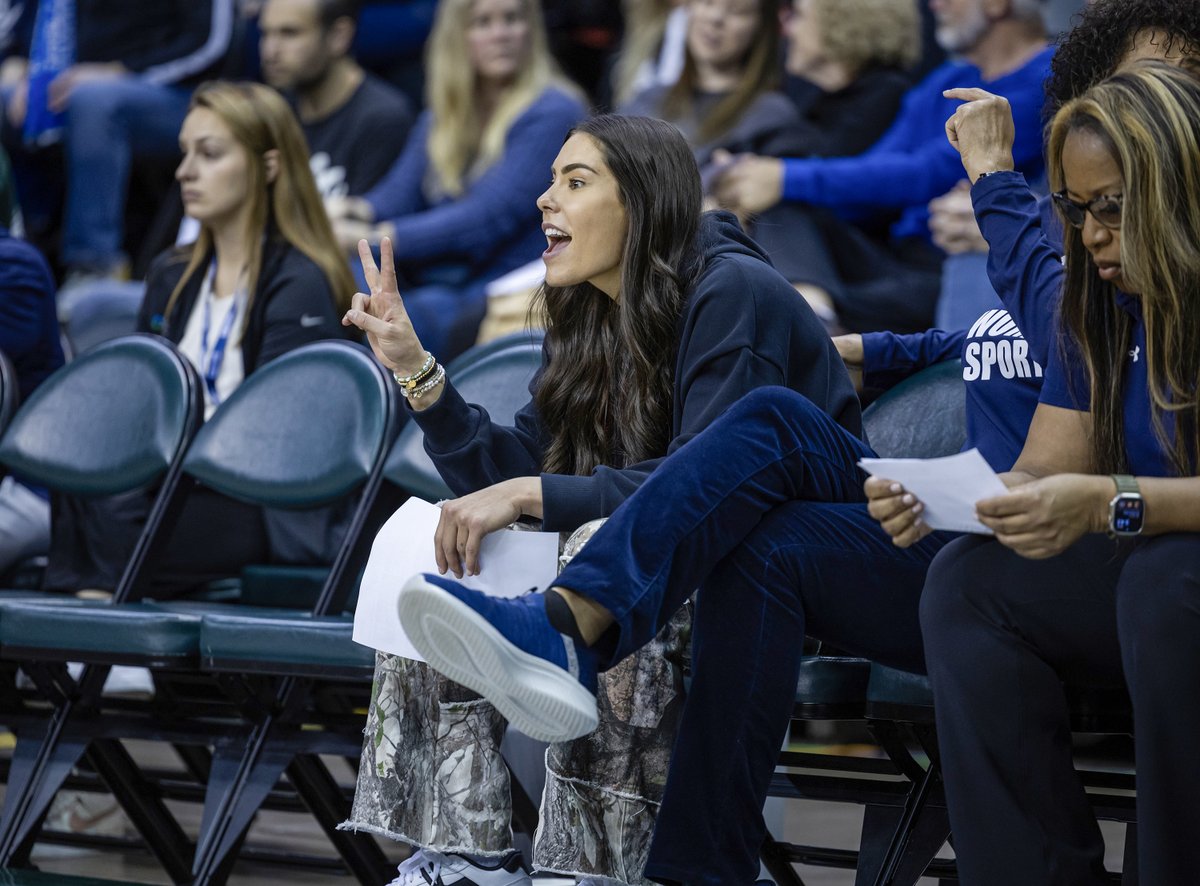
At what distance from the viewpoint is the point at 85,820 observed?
10.9 feet

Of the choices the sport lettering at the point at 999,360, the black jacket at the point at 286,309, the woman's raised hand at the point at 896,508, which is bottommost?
the woman's raised hand at the point at 896,508

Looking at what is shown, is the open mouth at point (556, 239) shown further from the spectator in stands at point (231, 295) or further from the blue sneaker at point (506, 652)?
the spectator in stands at point (231, 295)

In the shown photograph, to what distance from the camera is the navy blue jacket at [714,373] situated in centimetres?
220

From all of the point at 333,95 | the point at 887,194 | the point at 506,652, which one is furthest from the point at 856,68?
the point at 506,652

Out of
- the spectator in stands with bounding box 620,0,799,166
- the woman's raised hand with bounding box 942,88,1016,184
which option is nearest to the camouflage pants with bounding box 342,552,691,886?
the woman's raised hand with bounding box 942,88,1016,184

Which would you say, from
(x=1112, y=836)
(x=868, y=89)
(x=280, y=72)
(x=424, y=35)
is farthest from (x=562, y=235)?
(x=424, y=35)

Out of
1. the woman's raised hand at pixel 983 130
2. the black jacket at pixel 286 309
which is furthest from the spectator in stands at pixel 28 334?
the woman's raised hand at pixel 983 130

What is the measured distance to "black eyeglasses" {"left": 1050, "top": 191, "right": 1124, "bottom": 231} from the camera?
6.14 ft

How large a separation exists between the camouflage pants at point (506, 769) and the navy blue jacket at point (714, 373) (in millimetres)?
213

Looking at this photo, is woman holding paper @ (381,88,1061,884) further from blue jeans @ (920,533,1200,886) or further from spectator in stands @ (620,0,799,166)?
spectator in stands @ (620,0,799,166)

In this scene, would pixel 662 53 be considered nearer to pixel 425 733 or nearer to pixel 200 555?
pixel 200 555

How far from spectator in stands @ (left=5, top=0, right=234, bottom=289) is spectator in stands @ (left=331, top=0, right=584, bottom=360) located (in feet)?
3.01

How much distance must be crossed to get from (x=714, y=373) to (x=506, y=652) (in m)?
0.61

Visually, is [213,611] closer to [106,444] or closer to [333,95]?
[106,444]
